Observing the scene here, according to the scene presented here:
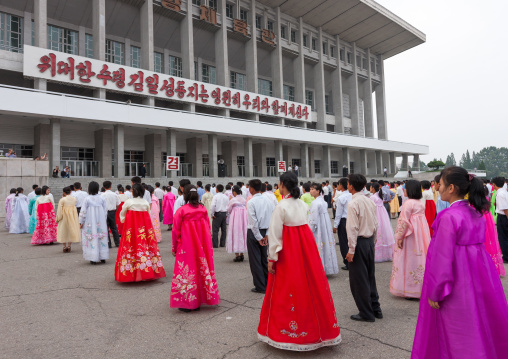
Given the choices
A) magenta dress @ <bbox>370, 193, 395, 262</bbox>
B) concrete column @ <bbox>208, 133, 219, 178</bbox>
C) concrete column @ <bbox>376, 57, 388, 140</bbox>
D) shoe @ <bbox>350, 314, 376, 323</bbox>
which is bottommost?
shoe @ <bbox>350, 314, 376, 323</bbox>

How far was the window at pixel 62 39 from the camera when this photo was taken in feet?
71.2

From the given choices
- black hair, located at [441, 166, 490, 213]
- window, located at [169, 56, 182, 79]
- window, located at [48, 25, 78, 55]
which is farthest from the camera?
window, located at [169, 56, 182, 79]

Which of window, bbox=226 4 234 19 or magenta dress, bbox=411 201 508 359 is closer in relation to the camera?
magenta dress, bbox=411 201 508 359

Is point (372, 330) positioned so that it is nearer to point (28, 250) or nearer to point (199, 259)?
point (199, 259)

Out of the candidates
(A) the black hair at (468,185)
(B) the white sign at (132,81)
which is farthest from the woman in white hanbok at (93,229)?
(B) the white sign at (132,81)

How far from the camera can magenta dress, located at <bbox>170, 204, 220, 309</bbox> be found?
4.05 meters

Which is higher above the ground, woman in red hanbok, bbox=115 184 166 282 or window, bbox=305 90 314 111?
window, bbox=305 90 314 111

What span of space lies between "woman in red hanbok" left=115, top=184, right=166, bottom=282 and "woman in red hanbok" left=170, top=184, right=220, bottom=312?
1.39 meters

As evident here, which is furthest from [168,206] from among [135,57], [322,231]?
[135,57]

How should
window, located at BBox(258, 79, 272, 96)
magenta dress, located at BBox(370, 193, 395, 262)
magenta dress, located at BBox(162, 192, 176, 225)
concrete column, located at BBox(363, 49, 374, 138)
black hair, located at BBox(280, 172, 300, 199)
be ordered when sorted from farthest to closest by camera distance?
concrete column, located at BBox(363, 49, 374, 138) < window, located at BBox(258, 79, 272, 96) < magenta dress, located at BBox(162, 192, 176, 225) < magenta dress, located at BBox(370, 193, 395, 262) < black hair, located at BBox(280, 172, 300, 199)

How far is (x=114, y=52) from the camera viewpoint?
956 inches

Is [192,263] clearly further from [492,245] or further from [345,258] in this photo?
[492,245]

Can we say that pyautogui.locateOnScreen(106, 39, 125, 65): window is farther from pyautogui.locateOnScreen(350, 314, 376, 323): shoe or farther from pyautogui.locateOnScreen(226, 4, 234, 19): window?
pyautogui.locateOnScreen(350, 314, 376, 323): shoe

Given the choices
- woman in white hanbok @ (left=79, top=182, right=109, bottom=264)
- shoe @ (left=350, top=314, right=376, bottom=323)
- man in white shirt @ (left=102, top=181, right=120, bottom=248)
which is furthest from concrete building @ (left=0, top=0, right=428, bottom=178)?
shoe @ (left=350, top=314, right=376, bottom=323)
